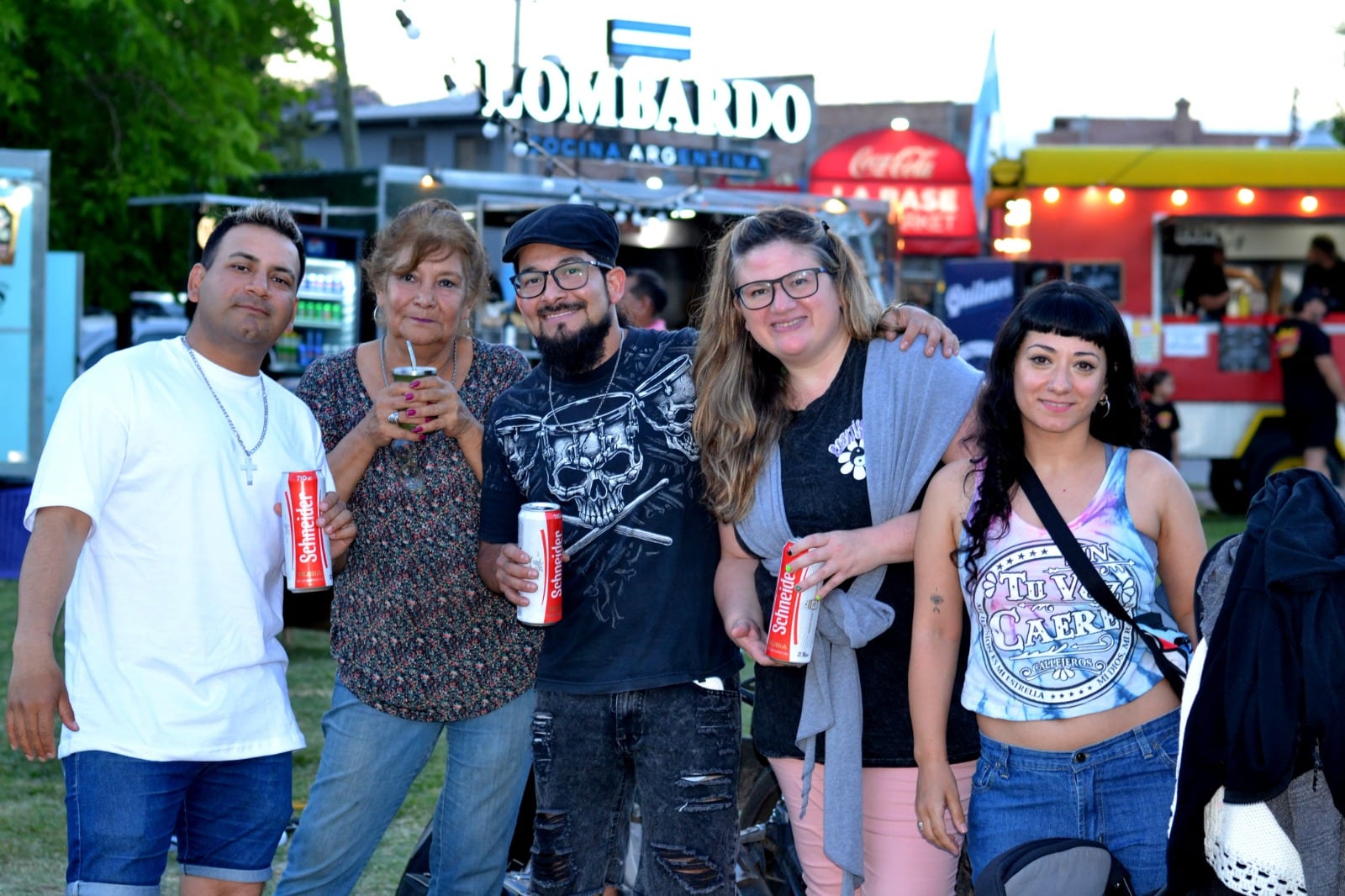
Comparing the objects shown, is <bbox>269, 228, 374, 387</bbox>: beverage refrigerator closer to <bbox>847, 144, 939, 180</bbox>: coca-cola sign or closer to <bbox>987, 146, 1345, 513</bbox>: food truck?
<bbox>987, 146, 1345, 513</bbox>: food truck

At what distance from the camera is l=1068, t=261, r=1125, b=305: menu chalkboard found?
13352 millimetres

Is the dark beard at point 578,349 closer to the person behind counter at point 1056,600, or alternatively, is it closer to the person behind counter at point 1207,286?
the person behind counter at point 1056,600

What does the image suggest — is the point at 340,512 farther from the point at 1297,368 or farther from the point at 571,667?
the point at 1297,368

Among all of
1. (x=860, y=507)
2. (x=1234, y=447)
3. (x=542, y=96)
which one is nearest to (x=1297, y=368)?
(x=1234, y=447)

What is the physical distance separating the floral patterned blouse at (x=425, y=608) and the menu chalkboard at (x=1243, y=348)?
444 inches

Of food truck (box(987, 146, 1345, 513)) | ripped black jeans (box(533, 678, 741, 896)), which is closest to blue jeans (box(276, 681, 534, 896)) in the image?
ripped black jeans (box(533, 678, 741, 896))

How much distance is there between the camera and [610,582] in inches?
125

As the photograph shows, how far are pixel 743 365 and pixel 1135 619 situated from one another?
102 cm

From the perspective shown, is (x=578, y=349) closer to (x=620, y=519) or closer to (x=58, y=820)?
(x=620, y=519)

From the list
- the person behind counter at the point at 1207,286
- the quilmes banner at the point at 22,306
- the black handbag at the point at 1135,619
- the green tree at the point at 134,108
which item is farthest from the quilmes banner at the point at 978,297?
the black handbag at the point at 1135,619

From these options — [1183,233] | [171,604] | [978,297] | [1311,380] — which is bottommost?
[171,604]

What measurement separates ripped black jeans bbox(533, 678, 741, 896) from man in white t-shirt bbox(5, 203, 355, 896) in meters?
0.60

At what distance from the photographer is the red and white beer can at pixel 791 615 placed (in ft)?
9.41

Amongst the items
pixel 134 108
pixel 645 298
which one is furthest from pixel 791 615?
pixel 134 108
